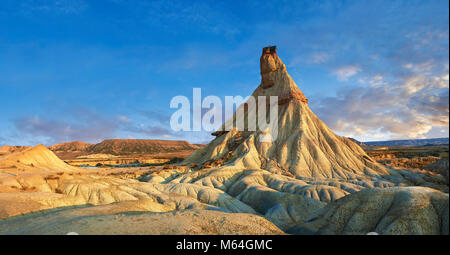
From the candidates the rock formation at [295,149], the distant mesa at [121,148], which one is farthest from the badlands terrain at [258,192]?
the distant mesa at [121,148]

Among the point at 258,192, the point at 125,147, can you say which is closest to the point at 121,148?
the point at 125,147

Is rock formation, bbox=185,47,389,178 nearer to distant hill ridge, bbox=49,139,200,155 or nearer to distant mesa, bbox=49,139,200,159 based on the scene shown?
distant mesa, bbox=49,139,200,159

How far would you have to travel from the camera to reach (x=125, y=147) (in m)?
173

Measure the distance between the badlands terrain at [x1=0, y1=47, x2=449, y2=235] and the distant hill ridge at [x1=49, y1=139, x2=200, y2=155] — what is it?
12235 centimetres

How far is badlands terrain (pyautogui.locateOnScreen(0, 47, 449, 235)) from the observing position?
1160cm

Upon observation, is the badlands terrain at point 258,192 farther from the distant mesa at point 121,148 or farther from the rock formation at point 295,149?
the distant mesa at point 121,148

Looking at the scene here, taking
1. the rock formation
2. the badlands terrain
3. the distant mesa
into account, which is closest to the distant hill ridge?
the distant mesa

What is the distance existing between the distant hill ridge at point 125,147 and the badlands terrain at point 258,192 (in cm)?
12235

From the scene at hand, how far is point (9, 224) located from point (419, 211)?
75.1 ft

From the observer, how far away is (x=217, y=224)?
1191cm

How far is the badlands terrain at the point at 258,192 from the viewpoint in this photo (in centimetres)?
1160

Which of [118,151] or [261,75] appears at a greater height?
[261,75]
